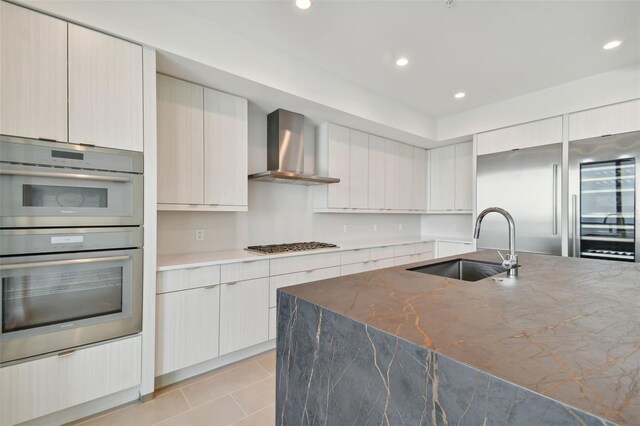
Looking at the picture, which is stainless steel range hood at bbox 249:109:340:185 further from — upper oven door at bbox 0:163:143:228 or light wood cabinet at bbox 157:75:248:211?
upper oven door at bbox 0:163:143:228

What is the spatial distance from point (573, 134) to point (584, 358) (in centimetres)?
347

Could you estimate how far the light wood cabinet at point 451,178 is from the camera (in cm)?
430

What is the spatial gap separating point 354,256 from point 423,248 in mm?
1509

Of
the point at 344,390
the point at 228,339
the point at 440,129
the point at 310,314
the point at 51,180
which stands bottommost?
the point at 228,339

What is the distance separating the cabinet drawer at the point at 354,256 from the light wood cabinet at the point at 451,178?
1917mm

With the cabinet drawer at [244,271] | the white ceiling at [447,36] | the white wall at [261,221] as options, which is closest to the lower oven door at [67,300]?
the cabinet drawer at [244,271]

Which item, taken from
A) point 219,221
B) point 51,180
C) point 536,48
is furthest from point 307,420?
point 536,48

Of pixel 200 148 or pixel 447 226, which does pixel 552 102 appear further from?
pixel 200 148

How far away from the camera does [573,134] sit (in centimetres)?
308

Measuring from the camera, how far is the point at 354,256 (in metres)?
3.29

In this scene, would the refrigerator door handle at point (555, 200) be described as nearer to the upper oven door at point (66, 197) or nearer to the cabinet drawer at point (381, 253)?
the cabinet drawer at point (381, 253)

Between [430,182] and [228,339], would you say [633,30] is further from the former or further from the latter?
[228,339]

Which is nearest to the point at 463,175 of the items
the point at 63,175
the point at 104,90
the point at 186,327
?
the point at 186,327

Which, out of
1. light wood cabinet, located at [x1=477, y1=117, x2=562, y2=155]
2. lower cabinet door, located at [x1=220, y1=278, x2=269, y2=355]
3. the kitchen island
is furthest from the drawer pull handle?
light wood cabinet, located at [x1=477, y1=117, x2=562, y2=155]
